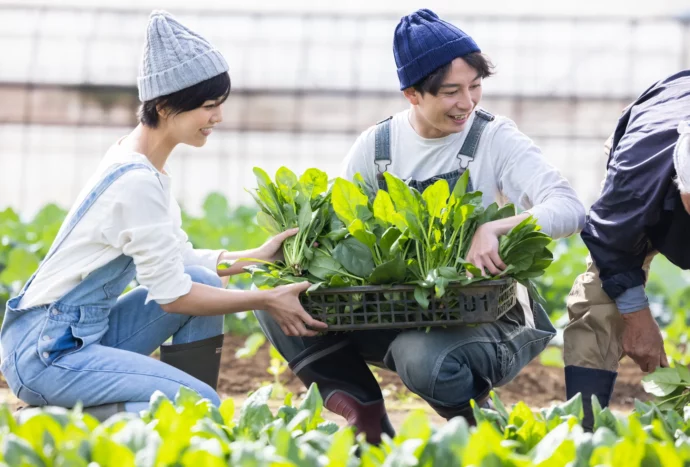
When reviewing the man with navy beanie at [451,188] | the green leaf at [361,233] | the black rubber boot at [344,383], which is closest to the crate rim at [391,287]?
the green leaf at [361,233]

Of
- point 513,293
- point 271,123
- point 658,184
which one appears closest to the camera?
point 658,184

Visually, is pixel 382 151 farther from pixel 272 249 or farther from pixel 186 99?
pixel 186 99

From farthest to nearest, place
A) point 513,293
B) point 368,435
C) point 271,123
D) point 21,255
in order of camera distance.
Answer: point 271,123 → point 21,255 → point 368,435 → point 513,293

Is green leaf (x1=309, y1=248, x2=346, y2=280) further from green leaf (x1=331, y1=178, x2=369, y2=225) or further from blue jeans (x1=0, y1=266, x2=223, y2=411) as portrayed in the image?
blue jeans (x1=0, y1=266, x2=223, y2=411)

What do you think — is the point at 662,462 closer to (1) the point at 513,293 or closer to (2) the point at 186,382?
(1) the point at 513,293

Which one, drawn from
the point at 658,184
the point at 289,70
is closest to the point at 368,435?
the point at 658,184

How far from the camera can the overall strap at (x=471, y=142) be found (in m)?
2.98

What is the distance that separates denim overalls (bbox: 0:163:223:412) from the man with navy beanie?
18.2 inches

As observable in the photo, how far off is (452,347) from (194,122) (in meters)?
0.95

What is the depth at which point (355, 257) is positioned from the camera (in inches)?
103

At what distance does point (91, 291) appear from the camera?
2650 mm

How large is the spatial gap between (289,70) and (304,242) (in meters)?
9.04

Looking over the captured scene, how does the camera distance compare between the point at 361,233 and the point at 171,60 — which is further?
the point at 171,60

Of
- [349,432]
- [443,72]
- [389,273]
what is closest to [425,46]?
[443,72]
